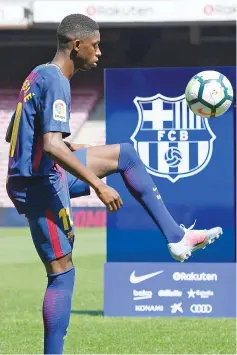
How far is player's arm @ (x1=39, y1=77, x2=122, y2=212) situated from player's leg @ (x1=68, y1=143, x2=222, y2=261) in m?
0.42

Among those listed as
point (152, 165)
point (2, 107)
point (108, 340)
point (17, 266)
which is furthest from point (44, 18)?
point (108, 340)

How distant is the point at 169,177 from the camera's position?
8375 millimetres

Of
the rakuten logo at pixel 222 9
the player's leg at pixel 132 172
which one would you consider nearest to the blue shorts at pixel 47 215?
the player's leg at pixel 132 172

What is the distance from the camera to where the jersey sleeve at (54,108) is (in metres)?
4.79

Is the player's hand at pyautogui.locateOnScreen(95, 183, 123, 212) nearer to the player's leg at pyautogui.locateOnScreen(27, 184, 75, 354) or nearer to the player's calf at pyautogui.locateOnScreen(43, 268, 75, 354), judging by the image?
the player's leg at pyautogui.locateOnScreen(27, 184, 75, 354)

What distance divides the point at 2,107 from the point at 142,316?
629 inches

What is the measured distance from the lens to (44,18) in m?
21.8

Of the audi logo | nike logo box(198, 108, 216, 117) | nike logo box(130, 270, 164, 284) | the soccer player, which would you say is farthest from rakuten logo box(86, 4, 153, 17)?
the soccer player

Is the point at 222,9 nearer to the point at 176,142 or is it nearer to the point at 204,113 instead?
the point at 176,142

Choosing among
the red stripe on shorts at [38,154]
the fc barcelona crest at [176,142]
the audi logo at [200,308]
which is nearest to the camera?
the red stripe on shorts at [38,154]

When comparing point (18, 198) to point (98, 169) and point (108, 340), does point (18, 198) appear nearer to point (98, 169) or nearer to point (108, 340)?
point (98, 169)

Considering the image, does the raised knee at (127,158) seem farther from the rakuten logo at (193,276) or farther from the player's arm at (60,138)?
the rakuten logo at (193,276)

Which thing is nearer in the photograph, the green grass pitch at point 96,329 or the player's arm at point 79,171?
the player's arm at point 79,171

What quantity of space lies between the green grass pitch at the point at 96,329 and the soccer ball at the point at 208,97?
167cm
